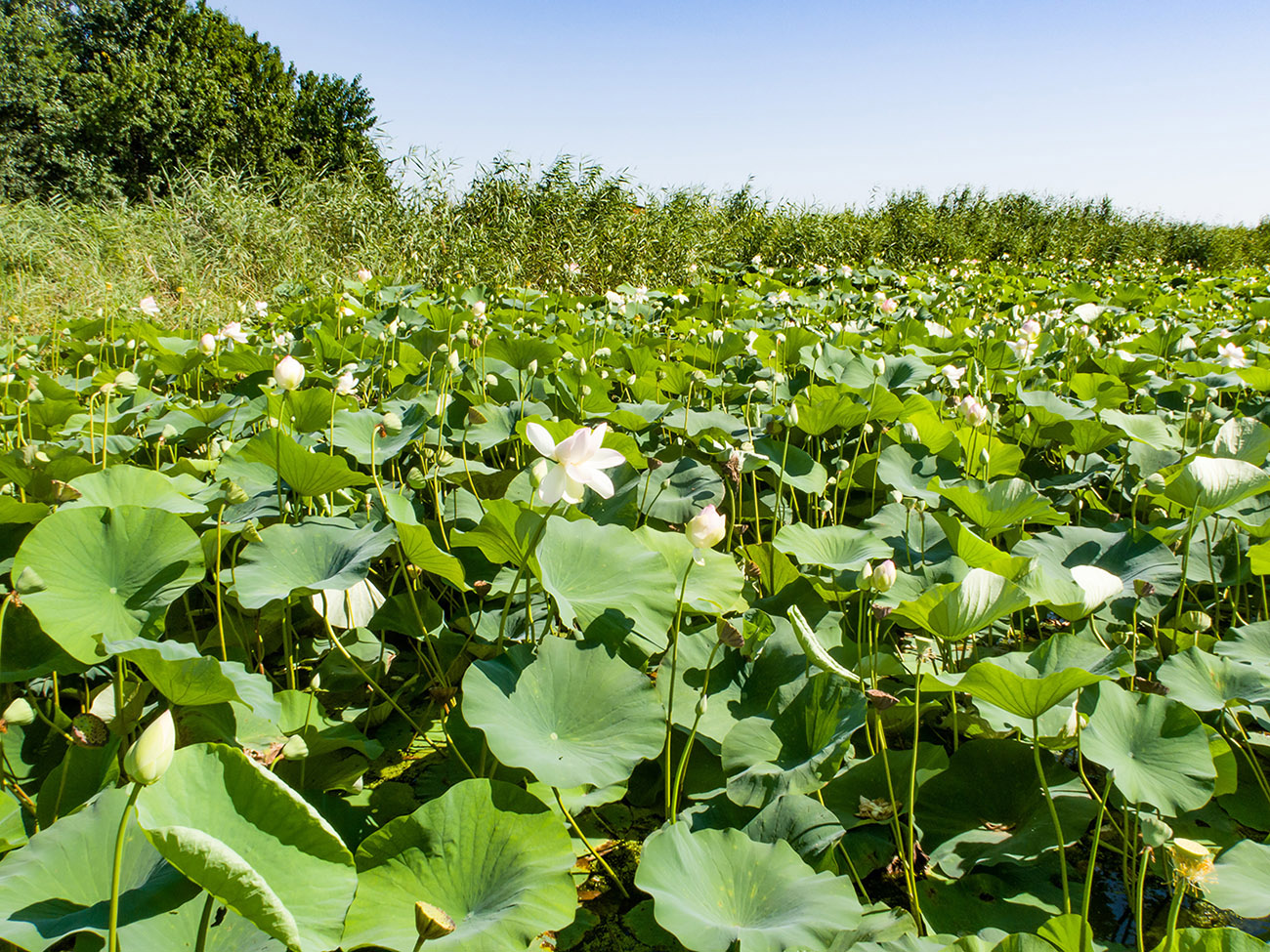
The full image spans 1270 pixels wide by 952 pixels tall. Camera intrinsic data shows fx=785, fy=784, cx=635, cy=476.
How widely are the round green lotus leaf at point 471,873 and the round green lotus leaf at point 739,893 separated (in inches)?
4.0

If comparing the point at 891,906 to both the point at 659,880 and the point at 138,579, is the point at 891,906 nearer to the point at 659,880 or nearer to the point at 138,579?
the point at 659,880

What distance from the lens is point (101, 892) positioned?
0.75m

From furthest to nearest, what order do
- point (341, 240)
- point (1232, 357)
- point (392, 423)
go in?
point (341, 240)
point (1232, 357)
point (392, 423)

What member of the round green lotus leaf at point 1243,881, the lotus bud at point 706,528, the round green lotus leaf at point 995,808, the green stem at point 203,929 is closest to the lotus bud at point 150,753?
the green stem at point 203,929

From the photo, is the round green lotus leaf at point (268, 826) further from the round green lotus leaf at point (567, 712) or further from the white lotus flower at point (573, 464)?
the white lotus flower at point (573, 464)

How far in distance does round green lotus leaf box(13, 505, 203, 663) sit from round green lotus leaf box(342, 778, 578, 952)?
0.49m

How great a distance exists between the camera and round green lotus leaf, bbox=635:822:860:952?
765 millimetres

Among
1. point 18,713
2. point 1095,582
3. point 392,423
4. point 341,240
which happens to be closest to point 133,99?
point 341,240

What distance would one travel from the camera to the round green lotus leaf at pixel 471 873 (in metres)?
0.77

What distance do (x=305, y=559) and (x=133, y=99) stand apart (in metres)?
19.4

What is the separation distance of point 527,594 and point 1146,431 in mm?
1605

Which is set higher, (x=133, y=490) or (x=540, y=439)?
(x=540, y=439)

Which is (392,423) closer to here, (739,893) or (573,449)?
(573,449)

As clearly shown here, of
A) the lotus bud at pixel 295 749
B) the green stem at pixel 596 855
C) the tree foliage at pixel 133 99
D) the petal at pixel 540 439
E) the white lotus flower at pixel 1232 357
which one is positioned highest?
the tree foliage at pixel 133 99
